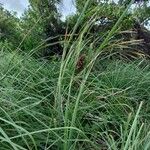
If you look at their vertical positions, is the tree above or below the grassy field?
above

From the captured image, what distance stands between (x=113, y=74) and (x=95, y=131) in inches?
55.0

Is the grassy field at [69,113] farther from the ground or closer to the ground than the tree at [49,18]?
closer to the ground

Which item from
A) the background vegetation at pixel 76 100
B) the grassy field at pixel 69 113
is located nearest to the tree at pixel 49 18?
the background vegetation at pixel 76 100

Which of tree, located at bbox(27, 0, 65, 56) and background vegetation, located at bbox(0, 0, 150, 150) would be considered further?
tree, located at bbox(27, 0, 65, 56)

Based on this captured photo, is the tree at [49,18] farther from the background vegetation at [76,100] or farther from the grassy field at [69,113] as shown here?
the grassy field at [69,113]

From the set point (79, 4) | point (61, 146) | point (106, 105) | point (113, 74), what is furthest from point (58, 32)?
point (61, 146)

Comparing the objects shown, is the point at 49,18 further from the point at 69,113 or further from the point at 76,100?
the point at 76,100

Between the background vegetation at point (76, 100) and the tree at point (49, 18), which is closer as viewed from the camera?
the background vegetation at point (76, 100)

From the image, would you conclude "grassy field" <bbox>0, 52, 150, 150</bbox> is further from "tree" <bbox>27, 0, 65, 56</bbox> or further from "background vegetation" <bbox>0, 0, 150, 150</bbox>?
"tree" <bbox>27, 0, 65, 56</bbox>

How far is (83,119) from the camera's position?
277 centimetres

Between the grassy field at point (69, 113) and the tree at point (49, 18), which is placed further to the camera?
the tree at point (49, 18)

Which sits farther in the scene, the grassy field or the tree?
the tree

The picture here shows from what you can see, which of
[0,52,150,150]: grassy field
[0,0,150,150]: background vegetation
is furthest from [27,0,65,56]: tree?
[0,52,150,150]: grassy field

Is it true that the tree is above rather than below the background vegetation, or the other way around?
above
